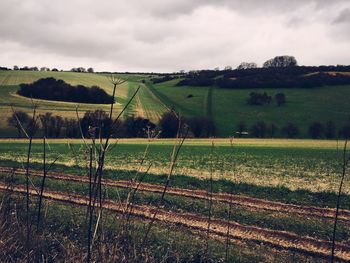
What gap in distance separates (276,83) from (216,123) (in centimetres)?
3549

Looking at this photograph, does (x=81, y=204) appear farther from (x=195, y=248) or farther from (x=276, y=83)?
(x=276, y=83)

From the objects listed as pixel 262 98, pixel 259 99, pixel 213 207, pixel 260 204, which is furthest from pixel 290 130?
pixel 213 207

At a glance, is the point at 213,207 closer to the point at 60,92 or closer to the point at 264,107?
the point at 60,92

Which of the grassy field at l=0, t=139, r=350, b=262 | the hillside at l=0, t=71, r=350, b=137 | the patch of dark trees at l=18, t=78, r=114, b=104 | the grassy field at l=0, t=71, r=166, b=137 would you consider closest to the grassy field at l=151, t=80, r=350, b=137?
the hillside at l=0, t=71, r=350, b=137

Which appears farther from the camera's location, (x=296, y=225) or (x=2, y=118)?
(x=2, y=118)

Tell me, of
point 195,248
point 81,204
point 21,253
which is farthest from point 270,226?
point 21,253

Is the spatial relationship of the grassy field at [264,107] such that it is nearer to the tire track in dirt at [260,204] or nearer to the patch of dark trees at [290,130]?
the patch of dark trees at [290,130]

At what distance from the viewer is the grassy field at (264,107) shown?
78062 millimetres

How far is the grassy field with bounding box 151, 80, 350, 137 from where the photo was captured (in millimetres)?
78062

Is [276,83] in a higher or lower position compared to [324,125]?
higher

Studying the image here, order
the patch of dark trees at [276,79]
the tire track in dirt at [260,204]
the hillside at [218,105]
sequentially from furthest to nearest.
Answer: the patch of dark trees at [276,79] < the hillside at [218,105] < the tire track in dirt at [260,204]

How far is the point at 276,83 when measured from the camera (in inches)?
4031

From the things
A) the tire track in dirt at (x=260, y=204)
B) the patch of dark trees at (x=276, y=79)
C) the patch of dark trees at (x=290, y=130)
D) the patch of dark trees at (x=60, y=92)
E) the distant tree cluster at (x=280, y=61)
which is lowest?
the patch of dark trees at (x=290, y=130)

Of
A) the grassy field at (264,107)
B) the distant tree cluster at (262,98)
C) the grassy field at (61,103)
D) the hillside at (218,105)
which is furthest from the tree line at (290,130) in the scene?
the grassy field at (61,103)
